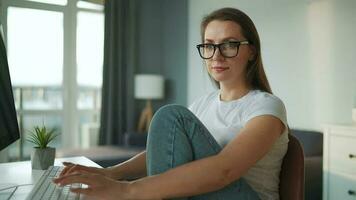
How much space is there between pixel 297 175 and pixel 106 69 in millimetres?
3811

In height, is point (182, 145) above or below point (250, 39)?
below

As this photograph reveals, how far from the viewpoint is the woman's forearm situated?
1236 millimetres

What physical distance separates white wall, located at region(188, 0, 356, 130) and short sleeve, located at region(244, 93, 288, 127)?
1.82m

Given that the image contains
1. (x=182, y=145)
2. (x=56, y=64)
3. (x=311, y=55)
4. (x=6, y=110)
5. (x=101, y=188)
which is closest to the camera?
(x=101, y=188)

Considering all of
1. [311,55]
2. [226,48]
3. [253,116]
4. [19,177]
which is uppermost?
[311,55]

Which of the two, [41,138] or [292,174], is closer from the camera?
[292,174]

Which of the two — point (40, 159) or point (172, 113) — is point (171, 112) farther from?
point (40, 159)

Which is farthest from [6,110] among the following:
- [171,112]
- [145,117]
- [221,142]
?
[145,117]

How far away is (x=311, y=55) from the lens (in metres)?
2.94

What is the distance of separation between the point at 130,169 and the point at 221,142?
1.18 feet

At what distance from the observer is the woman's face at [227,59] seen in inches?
48.1

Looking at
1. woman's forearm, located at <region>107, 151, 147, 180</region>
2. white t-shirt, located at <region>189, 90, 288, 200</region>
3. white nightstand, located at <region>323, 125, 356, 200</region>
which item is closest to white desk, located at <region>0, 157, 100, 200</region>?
woman's forearm, located at <region>107, 151, 147, 180</region>

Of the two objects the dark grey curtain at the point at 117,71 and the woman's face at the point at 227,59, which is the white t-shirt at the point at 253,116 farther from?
the dark grey curtain at the point at 117,71

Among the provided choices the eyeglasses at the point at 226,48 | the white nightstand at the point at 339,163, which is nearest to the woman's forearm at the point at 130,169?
the eyeglasses at the point at 226,48
